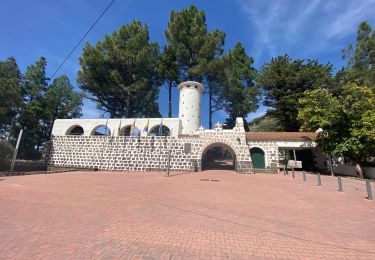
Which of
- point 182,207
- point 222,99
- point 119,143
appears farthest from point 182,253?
point 222,99

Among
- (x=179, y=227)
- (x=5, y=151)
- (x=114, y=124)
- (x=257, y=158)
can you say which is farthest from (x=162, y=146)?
(x=5, y=151)

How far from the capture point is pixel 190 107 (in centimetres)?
2388

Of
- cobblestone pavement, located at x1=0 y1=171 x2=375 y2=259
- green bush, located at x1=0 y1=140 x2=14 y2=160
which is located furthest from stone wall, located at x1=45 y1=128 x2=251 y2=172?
cobblestone pavement, located at x1=0 y1=171 x2=375 y2=259

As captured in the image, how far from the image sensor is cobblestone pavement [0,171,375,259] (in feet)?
11.4

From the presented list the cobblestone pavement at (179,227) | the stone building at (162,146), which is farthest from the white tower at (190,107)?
the cobblestone pavement at (179,227)

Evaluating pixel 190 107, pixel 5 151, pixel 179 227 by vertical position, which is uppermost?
pixel 190 107

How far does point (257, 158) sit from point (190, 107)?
9376mm

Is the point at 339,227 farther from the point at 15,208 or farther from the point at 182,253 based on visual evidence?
the point at 15,208

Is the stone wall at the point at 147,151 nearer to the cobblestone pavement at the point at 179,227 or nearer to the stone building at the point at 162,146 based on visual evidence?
the stone building at the point at 162,146

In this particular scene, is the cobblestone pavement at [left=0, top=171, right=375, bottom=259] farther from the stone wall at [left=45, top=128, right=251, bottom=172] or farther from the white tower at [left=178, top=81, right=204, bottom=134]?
the white tower at [left=178, top=81, right=204, bottom=134]

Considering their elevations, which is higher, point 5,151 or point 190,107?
point 190,107

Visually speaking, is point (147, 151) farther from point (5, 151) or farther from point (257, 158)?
point (5, 151)

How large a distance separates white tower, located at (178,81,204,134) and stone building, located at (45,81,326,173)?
Result: 3084mm

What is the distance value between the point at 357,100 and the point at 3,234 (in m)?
21.9
